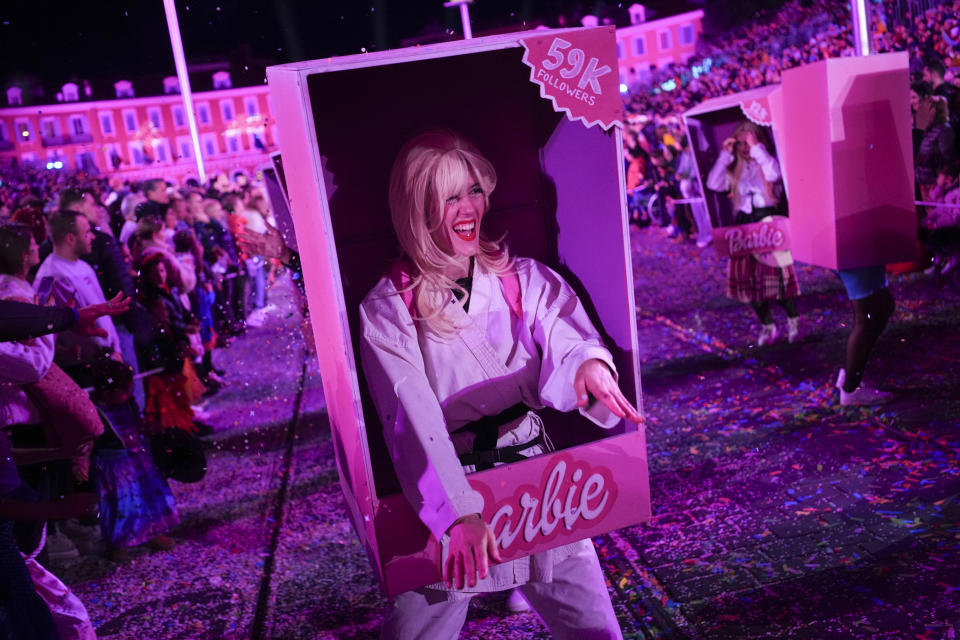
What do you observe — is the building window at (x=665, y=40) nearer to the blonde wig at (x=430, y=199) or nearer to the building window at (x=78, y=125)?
the building window at (x=78, y=125)

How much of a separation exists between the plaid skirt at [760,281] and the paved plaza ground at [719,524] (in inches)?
19.0

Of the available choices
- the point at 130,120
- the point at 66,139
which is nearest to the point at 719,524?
the point at 66,139

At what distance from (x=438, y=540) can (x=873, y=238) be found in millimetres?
3867

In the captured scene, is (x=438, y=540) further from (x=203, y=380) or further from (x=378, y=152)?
(x=203, y=380)

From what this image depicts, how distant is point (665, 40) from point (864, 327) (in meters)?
22.7

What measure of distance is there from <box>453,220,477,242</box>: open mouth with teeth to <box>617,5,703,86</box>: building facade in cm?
2188

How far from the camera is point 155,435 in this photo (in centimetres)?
530

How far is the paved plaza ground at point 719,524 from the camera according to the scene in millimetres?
3506

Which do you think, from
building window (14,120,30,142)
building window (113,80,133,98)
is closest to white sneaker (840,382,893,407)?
building window (14,120,30,142)

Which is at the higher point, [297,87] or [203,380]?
[297,87]

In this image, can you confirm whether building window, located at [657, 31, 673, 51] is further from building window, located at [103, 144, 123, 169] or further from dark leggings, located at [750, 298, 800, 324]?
Result: dark leggings, located at [750, 298, 800, 324]

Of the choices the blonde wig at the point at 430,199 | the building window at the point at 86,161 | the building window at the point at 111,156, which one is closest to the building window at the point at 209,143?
the building window at the point at 111,156

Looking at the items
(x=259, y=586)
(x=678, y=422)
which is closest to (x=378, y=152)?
(x=259, y=586)

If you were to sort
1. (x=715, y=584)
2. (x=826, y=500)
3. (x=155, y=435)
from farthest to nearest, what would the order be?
(x=155, y=435) < (x=826, y=500) < (x=715, y=584)
